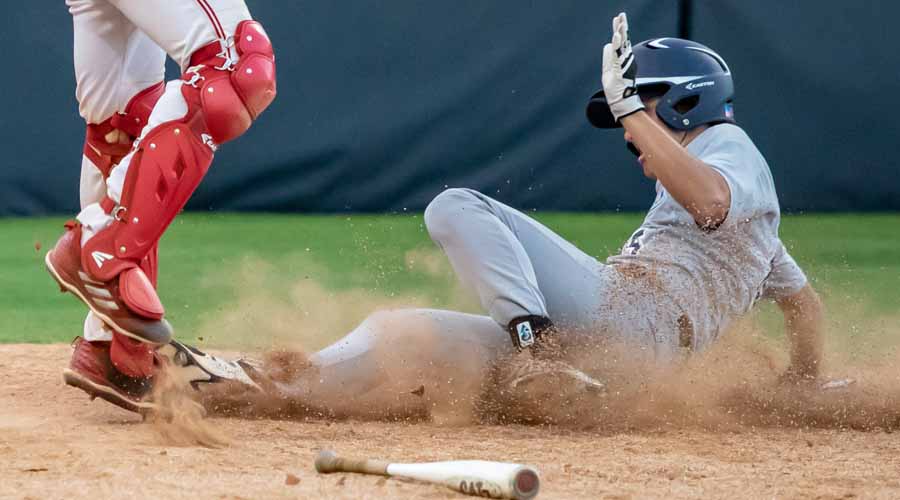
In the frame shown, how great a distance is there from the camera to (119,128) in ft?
12.5

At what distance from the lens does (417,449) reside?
327cm

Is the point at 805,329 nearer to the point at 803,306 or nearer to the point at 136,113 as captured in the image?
the point at 803,306

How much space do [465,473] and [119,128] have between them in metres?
1.72

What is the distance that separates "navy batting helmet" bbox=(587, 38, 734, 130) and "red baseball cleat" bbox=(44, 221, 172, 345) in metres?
1.53

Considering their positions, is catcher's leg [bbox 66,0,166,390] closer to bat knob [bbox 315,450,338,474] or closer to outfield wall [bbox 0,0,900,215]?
bat knob [bbox 315,450,338,474]

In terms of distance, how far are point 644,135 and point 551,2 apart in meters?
6.63

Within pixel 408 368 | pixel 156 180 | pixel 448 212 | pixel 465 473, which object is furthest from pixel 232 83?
pixel 465 473


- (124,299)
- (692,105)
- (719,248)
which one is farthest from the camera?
(692,105)

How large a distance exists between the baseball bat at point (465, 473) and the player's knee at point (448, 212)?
96 centimetres

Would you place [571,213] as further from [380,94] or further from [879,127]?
[879,127]

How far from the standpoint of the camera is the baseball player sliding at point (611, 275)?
3617 mm

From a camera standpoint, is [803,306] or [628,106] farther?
[803,306]

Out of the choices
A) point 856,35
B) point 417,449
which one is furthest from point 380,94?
point 417,449

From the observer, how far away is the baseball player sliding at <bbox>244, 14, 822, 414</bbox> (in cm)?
362
